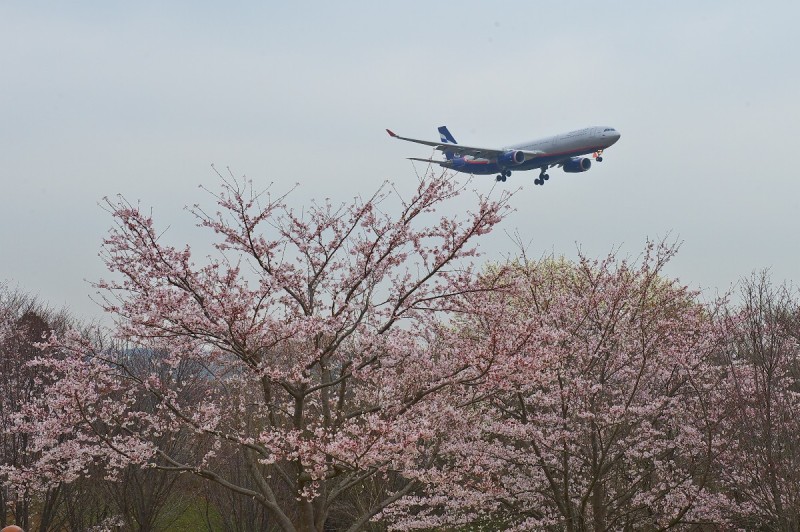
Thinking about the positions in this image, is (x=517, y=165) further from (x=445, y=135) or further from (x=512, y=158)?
(x=445, y=135)

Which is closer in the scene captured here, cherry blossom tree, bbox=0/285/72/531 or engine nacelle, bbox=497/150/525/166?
cherry blossom tree, bbox=0/285/72/531

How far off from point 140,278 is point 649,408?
9.02 meters

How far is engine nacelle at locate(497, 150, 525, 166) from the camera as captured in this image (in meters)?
56.7

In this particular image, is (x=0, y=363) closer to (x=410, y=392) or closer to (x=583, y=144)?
(x=410, y=392)

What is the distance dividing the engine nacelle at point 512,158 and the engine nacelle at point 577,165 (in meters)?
4.42

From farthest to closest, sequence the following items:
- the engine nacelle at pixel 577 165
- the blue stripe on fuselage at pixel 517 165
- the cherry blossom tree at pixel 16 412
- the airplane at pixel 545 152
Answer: the engine nacelle at pixel 577 165 → the blue stripe on fuselage at pixel 517 165 → the airplane at pixel 545 152 → the cherry blossom tree at pixel 16 412

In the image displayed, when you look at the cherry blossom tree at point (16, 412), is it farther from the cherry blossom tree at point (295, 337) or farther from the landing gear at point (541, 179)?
the landing gear at point (541, 179)

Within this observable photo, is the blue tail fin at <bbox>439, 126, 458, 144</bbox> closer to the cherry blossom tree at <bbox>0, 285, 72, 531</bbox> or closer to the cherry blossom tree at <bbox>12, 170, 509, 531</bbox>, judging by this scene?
the cherry blossom tree at <bbox>0, 285, 72, 531</bbox>

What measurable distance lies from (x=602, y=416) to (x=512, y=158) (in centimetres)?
4453

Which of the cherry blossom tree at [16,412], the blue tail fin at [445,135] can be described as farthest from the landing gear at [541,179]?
the cherry blossom tree at [16,412]

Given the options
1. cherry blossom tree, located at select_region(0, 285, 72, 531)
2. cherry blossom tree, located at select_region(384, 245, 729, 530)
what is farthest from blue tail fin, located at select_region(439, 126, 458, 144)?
cherry blossom tree, located at select_region(384, 245, 729, 530)

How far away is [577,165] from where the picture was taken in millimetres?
59781

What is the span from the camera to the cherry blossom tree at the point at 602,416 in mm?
14242

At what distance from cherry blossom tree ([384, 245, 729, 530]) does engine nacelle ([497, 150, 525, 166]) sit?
39.8m
